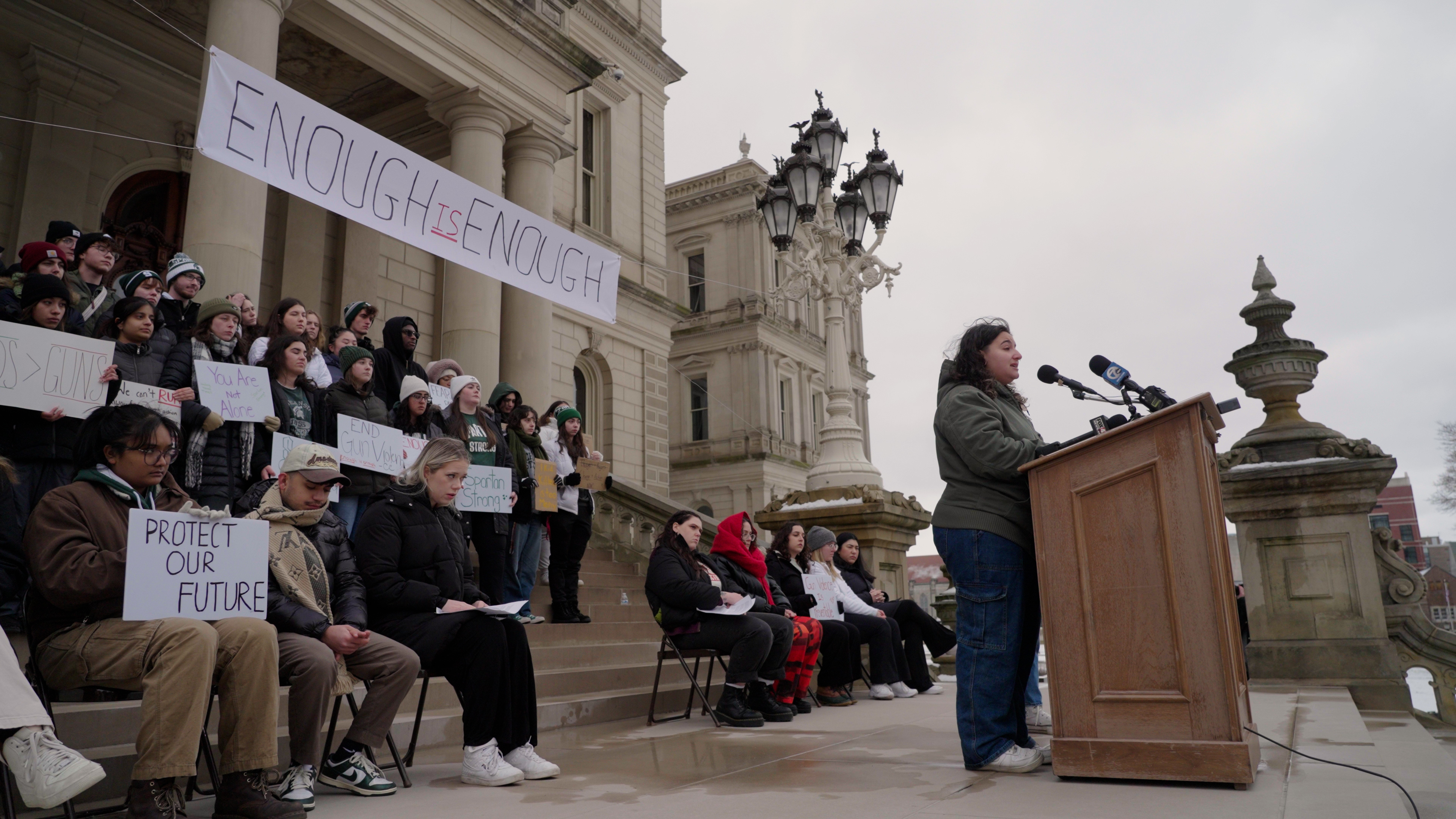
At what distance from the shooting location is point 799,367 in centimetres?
4066

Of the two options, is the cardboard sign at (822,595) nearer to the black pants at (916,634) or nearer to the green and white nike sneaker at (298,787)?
the black pants at (916,634)

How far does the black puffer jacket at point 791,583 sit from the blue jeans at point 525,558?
203cm

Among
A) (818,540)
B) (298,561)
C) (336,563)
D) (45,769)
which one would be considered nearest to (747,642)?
(818,540)

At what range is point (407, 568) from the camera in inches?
176

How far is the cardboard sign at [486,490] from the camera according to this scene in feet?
23.0

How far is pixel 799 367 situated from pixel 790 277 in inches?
1170

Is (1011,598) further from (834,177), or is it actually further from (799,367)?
(799,367)

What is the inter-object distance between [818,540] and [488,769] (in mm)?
4703

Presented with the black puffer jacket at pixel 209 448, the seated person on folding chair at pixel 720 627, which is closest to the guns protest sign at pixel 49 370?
the black puffer jacket at pixel 209 448

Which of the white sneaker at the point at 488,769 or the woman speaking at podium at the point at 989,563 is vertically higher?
the woman speaking at podium at the point at 989,563

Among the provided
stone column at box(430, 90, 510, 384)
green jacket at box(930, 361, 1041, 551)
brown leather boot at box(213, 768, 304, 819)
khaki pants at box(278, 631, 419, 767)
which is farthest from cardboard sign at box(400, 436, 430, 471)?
stone column at box(430, 90, 510, 384)

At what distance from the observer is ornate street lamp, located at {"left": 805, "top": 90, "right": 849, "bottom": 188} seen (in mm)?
10344

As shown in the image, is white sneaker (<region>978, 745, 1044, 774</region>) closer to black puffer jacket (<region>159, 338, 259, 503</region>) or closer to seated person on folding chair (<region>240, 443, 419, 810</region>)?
seated person on folding chair (<region>240, 443, 419, 810</region>)

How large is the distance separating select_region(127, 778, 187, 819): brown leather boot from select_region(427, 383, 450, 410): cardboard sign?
15.6ft
